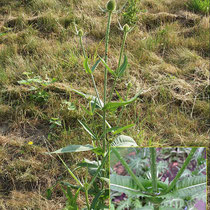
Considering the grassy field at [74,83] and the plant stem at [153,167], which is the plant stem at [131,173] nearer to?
the plant stem at [153,167]

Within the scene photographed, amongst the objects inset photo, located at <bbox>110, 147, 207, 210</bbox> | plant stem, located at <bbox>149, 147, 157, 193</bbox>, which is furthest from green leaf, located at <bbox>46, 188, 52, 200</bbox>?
plant stem, located at <bbox>149, 147, 157, 193</bbox>

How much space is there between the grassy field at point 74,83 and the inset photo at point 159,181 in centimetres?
63

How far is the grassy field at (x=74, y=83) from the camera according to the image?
220cm

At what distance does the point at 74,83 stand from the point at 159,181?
206 centimetres

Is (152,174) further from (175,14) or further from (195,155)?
(175,14)

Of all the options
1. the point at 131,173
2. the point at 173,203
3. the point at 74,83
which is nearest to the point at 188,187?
the point at 173,203

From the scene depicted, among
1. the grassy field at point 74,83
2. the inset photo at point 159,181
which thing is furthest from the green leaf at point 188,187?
the grassy field at point 74,83

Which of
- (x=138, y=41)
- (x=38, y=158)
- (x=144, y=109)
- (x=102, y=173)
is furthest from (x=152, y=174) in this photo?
(x=138, y=41)

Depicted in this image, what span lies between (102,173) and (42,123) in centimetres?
102

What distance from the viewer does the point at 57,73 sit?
9.67 feet

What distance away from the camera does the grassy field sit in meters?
2.20

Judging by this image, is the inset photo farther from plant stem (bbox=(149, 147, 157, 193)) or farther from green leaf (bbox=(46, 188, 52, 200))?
green leaf (bbox=(46, 188, 52, 200))

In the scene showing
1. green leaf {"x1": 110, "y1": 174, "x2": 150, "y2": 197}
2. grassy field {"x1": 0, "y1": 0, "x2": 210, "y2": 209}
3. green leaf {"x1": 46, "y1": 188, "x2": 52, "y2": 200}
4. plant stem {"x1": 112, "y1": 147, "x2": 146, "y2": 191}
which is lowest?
green leaf {"x1": 46, "y1": 188, "x2": 52, "y2": 200}

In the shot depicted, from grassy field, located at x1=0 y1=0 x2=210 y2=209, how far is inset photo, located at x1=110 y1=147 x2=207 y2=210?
630mm
